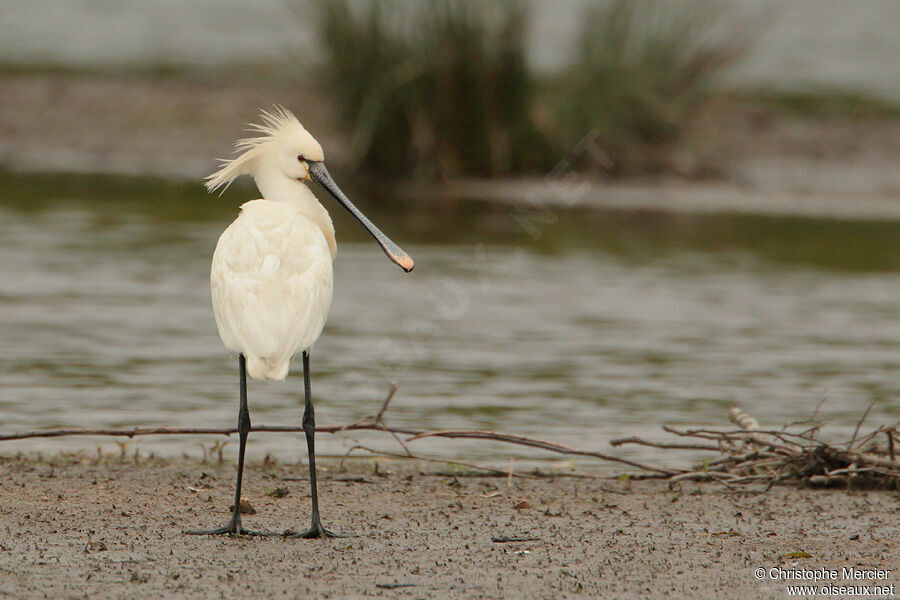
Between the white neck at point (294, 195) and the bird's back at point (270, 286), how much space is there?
0.50 feet

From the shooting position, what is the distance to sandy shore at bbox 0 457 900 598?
17.5ft

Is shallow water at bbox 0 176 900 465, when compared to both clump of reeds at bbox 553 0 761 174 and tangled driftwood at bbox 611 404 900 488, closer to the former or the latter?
tangled driftwood at bbox 611 404 900 488

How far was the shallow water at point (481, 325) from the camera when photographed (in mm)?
8680

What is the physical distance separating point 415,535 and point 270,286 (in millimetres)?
1052

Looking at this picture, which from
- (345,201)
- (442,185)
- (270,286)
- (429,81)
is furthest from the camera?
(442,185)

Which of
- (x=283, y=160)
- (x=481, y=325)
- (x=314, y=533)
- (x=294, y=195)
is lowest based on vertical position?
(x=314, y=533)

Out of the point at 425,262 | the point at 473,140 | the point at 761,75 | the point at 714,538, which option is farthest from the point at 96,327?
the point at 761,75

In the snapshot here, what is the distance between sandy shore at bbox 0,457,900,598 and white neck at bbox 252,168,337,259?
1.12m

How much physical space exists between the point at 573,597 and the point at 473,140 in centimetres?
1313

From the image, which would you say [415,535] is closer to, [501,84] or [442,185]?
[442,185]

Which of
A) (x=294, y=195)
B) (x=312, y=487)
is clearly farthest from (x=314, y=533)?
(x=294, y=195)

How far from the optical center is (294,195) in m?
6.50

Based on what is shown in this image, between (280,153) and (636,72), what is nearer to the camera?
(280,153)

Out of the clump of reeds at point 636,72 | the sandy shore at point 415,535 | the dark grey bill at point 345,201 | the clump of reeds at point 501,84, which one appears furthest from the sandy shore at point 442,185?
the sandy shore at point 415,535
